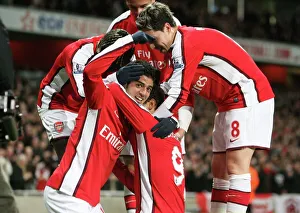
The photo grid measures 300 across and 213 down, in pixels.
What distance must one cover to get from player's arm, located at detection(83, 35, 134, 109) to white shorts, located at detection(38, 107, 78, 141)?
143cm

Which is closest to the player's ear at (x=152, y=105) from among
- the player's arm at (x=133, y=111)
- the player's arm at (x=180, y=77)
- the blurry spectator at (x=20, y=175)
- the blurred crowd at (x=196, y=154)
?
the player's arm at (x=180, y=77)

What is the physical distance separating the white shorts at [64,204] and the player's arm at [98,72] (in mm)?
598

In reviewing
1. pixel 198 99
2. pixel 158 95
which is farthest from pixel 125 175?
pixel 198 99

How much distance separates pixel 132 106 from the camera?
4355 mm

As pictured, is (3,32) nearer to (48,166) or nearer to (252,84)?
(252,84)

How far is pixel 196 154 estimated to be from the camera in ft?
50.1

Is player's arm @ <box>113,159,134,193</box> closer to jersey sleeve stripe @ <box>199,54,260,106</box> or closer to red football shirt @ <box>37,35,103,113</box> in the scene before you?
red football shirt @ <box>37,35,103,113</box>

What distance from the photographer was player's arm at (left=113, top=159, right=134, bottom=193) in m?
4.88

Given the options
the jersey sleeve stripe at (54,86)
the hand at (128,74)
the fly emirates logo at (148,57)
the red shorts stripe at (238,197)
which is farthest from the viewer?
the jersey sleeve stripe at (54,86)

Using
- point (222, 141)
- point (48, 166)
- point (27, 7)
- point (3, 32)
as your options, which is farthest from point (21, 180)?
A: point (27, 7)

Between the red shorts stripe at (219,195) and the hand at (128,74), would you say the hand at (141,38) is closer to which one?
the hand at (128,74)

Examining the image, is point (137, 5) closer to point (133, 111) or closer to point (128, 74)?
point (128, 74)

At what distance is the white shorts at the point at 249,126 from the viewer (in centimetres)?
519

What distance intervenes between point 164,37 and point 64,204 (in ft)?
4.61
